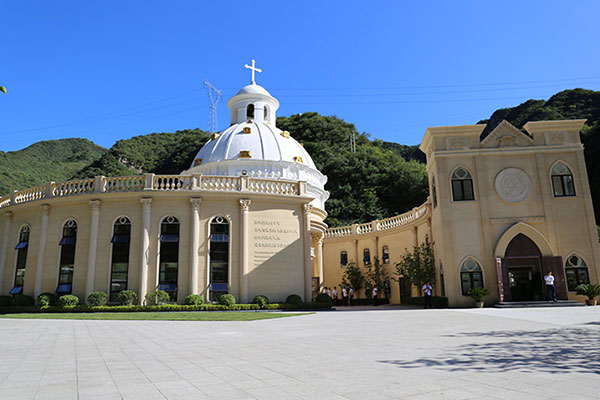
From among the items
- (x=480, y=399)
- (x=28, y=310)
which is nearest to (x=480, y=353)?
(x=480, y=399)

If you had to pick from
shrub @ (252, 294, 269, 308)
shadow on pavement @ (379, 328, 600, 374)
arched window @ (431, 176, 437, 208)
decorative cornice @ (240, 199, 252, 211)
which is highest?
arched window @ (431, 176, 437, 208)

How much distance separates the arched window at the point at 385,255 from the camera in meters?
38.8

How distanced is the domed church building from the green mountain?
43079 millimetres

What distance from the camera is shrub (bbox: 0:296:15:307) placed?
2625cm

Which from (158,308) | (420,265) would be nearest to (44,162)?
(158,308)

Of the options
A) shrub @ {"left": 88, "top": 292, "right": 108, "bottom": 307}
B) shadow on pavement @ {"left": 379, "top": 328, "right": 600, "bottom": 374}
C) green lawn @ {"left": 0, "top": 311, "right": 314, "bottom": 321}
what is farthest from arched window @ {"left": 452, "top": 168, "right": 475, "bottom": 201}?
shrub @ {"left": 88, "top": 292, "right": 108, "bottom": 307}

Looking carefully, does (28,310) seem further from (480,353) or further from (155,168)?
(155,168)

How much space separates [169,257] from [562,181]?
76.8 ft

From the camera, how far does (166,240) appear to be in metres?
26.9

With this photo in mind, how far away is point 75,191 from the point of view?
28.5m

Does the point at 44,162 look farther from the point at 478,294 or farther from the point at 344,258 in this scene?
the point at 478,294

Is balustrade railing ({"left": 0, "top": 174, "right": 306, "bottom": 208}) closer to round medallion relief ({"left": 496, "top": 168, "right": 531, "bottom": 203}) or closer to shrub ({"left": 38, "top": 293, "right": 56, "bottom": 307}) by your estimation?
shrub ({"left": 38, "top": 293, "right": 56, "bottom": 307})

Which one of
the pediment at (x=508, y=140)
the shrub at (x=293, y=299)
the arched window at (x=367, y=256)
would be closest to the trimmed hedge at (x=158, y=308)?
the shrub at (x=293, y=299)

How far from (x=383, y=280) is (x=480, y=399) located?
112 ft
